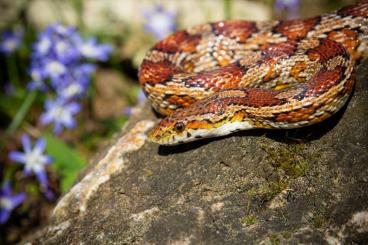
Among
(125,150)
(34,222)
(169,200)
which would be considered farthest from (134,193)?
(34,222)

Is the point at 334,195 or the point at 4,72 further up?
the point at 334,195

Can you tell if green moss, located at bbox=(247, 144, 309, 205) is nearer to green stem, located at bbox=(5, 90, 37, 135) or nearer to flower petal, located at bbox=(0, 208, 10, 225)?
flower petal, located at bbox=(0, 208, 10, 225)

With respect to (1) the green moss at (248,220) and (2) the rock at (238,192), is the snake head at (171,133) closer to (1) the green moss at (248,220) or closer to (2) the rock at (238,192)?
(2) the rock at (238,192)

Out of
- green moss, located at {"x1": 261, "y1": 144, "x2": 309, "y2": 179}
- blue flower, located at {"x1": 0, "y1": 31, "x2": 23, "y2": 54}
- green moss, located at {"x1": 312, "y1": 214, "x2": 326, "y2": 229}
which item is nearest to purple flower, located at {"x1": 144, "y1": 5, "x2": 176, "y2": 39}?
blue flower, located at {"x1": 0, "y1": 31, "x2": 23, "y2": 54}

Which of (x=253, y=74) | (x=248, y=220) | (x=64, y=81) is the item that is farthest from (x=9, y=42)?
(x=248, y=220)

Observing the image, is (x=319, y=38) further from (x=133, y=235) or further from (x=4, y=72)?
(x=4, y=72)

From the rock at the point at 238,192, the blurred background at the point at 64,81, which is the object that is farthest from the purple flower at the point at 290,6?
the rock at the point at 238,192
